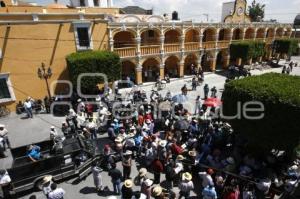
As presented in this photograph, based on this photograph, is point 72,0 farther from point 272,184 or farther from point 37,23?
point 272,184

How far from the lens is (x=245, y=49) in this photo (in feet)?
101

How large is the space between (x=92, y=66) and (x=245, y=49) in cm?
2077

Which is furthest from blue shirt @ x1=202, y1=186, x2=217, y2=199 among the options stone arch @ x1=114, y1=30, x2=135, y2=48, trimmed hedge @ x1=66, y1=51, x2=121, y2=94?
stone arch @ x1=114, y1=30, x2=135, y2=48

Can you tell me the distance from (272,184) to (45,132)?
13717mm

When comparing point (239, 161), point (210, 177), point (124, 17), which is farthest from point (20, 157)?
point (124, 17)

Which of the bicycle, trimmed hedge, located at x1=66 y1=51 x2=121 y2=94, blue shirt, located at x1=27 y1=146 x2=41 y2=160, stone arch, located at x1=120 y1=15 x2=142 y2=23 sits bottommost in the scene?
the bicycle

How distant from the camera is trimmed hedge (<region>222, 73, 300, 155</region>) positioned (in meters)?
9.66

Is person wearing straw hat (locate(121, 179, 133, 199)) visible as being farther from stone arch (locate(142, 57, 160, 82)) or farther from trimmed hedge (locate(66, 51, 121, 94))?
stone arch (locate(142, 57, 160, 82))

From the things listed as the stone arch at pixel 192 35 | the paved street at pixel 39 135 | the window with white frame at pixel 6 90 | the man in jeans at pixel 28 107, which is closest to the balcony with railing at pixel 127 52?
the paved street at pixel 39 135

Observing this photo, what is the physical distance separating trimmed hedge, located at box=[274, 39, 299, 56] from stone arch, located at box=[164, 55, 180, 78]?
688 inches

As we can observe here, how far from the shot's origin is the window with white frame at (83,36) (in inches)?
824

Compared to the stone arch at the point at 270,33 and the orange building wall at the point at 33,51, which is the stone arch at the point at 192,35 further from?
the stone arch at the point at 270,33

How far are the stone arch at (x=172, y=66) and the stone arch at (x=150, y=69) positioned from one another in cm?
179

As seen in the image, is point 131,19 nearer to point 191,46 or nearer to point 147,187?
point 191,46
